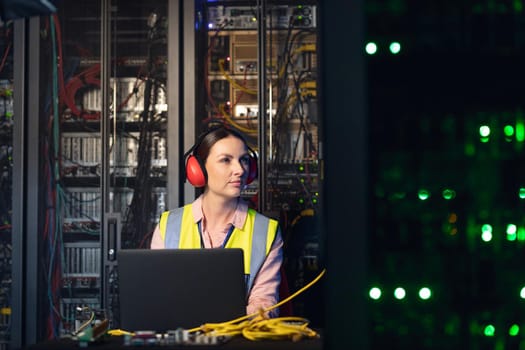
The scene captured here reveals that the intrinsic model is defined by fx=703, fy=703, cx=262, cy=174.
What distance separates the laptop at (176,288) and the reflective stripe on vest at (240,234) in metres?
1.32

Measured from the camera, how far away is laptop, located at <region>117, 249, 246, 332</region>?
137cm

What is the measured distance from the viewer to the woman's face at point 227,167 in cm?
296

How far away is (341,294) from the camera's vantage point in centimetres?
48

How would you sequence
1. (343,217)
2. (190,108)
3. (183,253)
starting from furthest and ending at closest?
(190,108) < (183,253) < (343,217)

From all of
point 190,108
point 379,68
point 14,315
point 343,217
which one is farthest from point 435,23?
point 14,315

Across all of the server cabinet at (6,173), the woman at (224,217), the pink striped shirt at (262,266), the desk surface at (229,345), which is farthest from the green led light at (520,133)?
the server cabinet at (6,173)

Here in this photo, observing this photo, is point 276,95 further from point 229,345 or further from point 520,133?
point 520,133

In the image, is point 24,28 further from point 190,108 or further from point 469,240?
point 469,240

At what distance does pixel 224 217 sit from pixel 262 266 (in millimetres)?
326

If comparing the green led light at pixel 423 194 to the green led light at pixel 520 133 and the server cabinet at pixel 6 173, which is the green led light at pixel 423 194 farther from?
the server cabinet at pixel 6 173

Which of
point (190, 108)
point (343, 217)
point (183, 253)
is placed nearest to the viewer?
point (343, 217)

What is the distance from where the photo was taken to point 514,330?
0.52 metres

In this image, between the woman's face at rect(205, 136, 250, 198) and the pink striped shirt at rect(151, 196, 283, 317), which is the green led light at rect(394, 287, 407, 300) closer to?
the pink striped shirt at rect(151, 196, 283, 317)

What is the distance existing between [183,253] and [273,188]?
7.94 ft
